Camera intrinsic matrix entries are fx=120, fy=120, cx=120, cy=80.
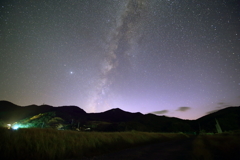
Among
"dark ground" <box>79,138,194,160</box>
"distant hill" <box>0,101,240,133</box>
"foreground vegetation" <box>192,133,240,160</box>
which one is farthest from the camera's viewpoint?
"distant hill" <box>0,101,240,133</box>

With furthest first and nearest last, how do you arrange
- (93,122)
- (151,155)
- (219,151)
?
1. (93,122)
2. (151,155)
3. (219,151)

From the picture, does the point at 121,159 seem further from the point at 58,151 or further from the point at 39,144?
the point at 39,144

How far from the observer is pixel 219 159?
4.82 metres

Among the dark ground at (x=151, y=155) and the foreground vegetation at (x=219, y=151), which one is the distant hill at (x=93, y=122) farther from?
the foreground vegetation at (x=219, y=151)

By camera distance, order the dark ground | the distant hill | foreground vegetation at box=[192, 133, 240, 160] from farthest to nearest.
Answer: the distant hill
the dark ground
foreground vegetation at box=[192, 133, 240, 160]

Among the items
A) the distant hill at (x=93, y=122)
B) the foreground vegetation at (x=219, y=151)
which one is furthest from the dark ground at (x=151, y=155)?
the distant hill at (x=93, y=122)

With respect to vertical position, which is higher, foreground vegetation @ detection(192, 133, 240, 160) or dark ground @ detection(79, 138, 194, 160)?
foreground vegetation @ detection(192, 133, 240, 160)

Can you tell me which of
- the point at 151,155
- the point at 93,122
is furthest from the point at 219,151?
the point at 93,122

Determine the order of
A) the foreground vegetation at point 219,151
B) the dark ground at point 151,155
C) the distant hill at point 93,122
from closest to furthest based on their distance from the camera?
the foreground vegetation at point 219,151
the dark ground at point 151,155
the distant hill at point 93,122

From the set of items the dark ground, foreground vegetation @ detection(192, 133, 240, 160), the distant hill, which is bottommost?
the dark ground

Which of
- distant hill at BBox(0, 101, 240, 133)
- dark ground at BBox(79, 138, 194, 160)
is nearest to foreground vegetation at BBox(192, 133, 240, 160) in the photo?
dark ground at BBox(79, 138, 194, 160)

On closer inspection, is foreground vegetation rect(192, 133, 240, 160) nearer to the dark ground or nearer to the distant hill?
the dark ground

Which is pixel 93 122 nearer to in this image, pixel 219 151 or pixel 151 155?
pixel 151 155

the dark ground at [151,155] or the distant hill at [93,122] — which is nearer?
the dark ground at [151,155]
